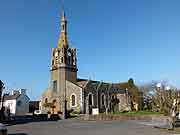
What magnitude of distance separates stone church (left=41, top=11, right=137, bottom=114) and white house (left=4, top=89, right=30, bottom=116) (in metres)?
11.7

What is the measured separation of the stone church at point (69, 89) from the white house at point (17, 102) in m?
11.7

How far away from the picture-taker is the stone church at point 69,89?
198 ft

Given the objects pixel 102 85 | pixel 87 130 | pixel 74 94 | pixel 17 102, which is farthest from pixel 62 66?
pixel 87 130

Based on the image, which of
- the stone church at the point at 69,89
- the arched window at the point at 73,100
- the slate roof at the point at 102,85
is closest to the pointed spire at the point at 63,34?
the stone church at the point at 69,89

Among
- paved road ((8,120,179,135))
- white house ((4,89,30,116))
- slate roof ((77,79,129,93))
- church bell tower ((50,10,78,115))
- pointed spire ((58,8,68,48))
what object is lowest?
paved road ((8,120,179,135))

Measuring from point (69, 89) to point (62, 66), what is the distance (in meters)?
5.83

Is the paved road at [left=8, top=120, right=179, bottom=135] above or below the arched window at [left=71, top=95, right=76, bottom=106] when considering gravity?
below

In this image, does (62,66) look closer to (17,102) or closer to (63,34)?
(63,34)

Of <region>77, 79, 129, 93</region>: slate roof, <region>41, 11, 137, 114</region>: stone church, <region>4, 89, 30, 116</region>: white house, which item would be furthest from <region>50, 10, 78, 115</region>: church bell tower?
<region>4, 89, 30, 116</region>: white house

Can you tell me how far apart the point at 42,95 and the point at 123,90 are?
23.8m

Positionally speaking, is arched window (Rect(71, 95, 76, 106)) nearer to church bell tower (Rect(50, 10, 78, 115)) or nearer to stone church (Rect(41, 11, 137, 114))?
stone church (Rect(41, 11, 137, 114))

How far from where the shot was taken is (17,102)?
7469 centimetres

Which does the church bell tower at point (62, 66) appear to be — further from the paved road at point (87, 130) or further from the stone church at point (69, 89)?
the paved road at point (87, 130)

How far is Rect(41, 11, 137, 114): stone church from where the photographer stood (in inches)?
2375
